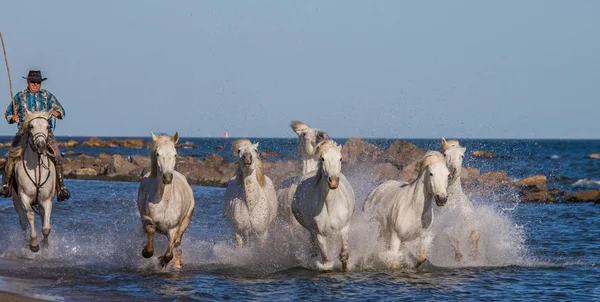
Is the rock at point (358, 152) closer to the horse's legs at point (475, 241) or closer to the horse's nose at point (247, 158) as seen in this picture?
the horse's legs at point (475, 241)

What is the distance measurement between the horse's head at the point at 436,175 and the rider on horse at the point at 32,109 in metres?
5.42

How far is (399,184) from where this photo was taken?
1249 cm

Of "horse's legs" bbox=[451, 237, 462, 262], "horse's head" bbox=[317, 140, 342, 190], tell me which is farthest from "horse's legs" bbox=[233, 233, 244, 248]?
"horse's legs" bbox=[451, 237, 462, 262]

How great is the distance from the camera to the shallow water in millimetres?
10305

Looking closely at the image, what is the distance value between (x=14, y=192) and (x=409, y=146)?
23.0 metres

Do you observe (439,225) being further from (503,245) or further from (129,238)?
(129,238)

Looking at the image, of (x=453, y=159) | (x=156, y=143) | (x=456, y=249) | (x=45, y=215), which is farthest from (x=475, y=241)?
(x=45, y=215)

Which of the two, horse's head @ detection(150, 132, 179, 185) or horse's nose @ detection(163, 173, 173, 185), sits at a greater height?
horse's head @ detection(150, 132, 179, 185)

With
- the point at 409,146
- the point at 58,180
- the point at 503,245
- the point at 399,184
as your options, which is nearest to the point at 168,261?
the point at 58,180

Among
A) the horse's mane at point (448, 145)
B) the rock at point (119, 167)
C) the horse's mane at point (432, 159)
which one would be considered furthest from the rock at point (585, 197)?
the rock at point (119, 167)

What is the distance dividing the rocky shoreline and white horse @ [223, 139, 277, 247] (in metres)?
10.8

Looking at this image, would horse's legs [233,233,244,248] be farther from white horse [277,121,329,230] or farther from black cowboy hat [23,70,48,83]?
black cowboy hat [23,70,48,83]

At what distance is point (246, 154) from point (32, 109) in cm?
368

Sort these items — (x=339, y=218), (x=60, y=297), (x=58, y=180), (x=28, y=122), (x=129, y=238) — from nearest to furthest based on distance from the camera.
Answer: (x=60, y=297), (x=339, y=218), (x=28, y=122), (x=58, y=180), (x=129, y=238)
